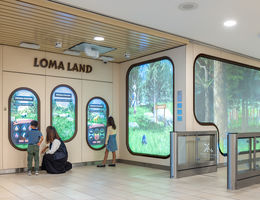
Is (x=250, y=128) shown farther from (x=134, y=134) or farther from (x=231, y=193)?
(x=231, y=193)

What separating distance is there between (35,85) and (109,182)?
127 inches

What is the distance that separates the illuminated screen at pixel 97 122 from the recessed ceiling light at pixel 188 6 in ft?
13.9

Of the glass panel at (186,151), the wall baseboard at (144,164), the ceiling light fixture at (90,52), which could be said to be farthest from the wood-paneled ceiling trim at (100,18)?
the wall baseboard at (144,164)

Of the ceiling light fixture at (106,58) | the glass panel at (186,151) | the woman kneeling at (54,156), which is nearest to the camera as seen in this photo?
the glass panel at (186,151)

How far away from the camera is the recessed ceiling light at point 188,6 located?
5.15m

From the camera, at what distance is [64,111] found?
26.8ft

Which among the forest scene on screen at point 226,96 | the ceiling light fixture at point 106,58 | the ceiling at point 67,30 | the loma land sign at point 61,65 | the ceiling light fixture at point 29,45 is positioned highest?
the ceiling at point 67,30

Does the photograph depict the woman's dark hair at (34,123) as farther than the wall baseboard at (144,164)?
No

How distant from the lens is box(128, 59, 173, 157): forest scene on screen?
313 inches

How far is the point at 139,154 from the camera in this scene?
857 centimetres

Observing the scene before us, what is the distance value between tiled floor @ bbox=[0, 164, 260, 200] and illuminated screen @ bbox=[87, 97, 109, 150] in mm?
1498

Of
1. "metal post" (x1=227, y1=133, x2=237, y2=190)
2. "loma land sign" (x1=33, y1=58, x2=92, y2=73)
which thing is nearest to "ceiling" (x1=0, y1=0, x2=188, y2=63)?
"loma land sign" (x1=33, y1=58, x2=92, y2=73)

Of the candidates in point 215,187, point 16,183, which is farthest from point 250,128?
point 16,183

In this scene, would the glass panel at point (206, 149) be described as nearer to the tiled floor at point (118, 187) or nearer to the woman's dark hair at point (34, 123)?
the tiled floor at point (118, 187)
